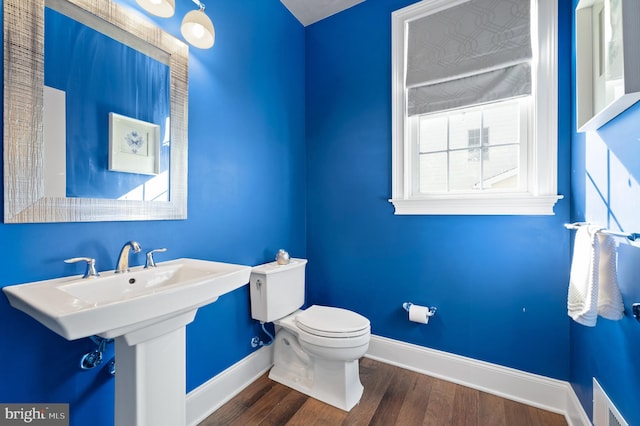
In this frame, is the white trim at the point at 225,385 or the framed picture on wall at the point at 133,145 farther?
the white trim at the point at 225,385

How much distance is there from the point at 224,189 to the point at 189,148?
0.30m

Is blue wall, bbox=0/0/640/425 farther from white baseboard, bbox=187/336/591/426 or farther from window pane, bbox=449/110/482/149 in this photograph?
window pane, bbox=449/110/482/149

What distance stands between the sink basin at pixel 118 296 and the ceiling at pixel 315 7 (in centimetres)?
205

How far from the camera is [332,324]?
5.02 feet

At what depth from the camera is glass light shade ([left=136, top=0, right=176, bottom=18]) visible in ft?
3.71

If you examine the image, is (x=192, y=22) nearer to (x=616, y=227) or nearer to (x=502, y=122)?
(x=502, y=122)

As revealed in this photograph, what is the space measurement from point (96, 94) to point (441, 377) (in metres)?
2.40

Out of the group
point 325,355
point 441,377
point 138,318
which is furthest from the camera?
point 441,377

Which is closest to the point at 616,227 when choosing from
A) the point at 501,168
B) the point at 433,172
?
the point at 501,168

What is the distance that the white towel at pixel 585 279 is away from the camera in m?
0.96

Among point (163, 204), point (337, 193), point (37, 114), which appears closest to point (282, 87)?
point (337, 193)

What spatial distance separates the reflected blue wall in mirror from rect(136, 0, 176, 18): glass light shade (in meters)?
0.19

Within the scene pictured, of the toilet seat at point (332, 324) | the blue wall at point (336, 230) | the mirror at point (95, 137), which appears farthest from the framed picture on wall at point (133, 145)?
the toilet seat at point (332, 324)

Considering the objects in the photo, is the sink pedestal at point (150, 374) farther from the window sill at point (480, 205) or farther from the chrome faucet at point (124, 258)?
the window sill at point (480, 205)
